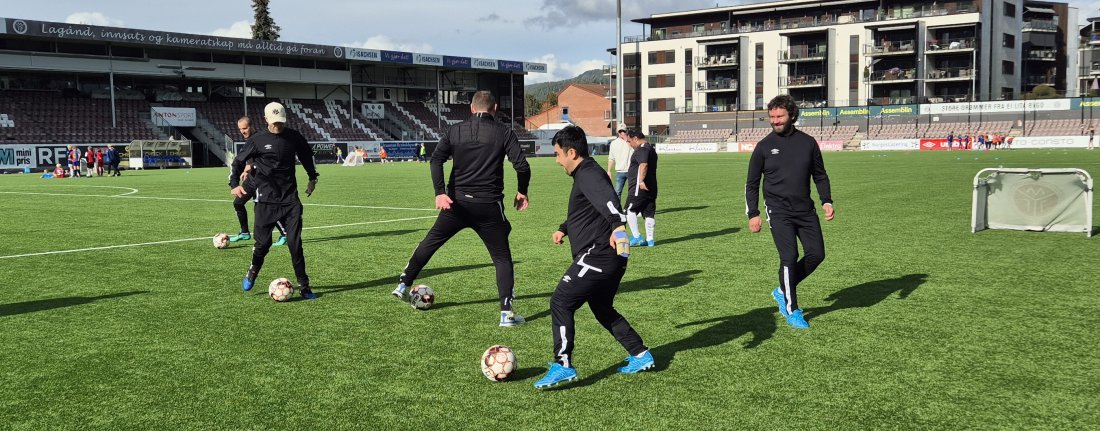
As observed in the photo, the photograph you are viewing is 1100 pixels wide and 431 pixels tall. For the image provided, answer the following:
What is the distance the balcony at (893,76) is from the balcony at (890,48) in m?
1.76

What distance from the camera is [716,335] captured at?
266 inches

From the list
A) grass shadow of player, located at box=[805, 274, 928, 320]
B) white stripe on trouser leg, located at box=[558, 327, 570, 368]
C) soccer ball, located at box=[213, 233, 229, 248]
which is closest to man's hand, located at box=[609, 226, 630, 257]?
white stripe on trouser leg, located at box=[558, 327, 570, 368]

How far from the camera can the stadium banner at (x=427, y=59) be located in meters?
75.8

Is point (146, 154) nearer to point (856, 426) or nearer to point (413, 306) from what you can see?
point (413, 306)

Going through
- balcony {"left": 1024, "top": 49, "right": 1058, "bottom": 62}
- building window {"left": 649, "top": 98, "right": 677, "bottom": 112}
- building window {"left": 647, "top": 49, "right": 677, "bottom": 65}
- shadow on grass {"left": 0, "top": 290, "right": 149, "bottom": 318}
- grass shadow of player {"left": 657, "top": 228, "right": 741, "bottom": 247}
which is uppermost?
building window {"left": 647, "top": 49, "right": 677, "bottom": 65}

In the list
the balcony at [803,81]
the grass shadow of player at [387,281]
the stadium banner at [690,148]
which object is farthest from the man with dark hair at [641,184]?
the balcony at [803,81]

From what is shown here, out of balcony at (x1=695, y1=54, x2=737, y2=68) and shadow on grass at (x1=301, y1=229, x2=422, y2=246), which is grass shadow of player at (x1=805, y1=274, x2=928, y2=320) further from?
balcony at (x1=695, y1=54, x2=737, y2=68)

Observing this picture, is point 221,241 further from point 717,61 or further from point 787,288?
point 717,61

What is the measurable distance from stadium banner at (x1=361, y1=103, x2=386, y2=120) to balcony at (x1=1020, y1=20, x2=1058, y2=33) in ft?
223

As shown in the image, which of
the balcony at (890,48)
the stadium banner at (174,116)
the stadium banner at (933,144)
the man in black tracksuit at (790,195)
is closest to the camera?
the man in black tracksuit at (790,195)

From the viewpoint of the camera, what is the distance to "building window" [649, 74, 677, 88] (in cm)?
9469

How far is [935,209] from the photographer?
686 inches

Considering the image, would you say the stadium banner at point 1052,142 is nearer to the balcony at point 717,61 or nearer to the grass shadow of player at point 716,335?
the balcony at point 717,61

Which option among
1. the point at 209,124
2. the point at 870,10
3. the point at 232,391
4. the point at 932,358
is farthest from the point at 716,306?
the point at 870,10
